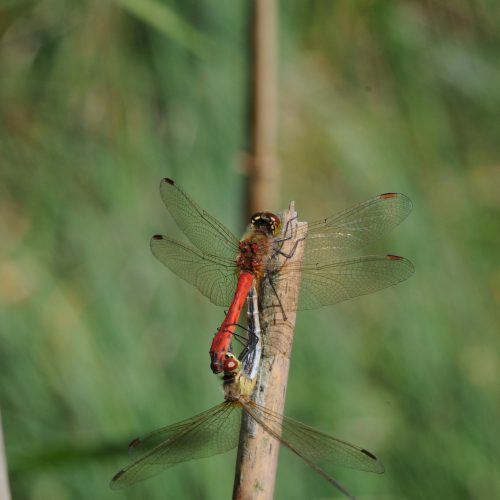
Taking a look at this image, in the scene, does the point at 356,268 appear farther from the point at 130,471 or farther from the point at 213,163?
the point at 213,163

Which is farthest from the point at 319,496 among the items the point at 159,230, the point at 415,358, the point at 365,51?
the point at 365,51

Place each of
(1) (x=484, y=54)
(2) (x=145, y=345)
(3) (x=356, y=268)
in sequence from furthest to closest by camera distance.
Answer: (1) (x=484, y=54), (2) (x=145, y=345), (3) (x=356, y=268)

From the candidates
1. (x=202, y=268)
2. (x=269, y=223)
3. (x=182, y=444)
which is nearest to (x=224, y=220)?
(x=202, y=268)

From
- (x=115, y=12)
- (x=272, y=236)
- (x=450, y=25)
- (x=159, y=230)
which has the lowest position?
(x=272, y=236)

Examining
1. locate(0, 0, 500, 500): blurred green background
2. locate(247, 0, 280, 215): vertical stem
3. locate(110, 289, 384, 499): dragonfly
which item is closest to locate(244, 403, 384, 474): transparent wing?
locate(110, 289, 384, 499): dragonfly

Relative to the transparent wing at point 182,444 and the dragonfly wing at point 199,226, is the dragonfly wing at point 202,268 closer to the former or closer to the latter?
the dragonfly wing at point 199,226

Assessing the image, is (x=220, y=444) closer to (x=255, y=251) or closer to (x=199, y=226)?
(x=255, y=251)
